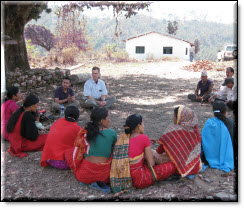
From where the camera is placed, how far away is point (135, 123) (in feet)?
8.94

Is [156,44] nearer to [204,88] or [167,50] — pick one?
[167,50]

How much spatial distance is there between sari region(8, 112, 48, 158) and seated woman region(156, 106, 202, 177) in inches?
75.6

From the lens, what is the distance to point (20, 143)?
354 centimetres

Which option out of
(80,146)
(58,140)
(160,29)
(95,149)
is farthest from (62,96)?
(160,29)

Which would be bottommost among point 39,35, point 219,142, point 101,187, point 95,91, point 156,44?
point 101,187

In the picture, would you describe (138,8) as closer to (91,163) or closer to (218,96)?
(218,96)

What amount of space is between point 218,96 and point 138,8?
3522 mm

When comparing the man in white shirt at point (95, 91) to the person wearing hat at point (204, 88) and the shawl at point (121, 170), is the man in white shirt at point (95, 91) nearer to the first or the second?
the person wearing hat at point (204, 88)

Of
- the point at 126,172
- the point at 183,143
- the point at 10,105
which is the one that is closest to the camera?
the point at 126,172

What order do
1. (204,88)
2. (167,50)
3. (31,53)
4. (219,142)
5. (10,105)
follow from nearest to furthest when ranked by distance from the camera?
1. (219,142)
2. (10,105)
3. (204,88)
4. (31,53)
5. (167,50)

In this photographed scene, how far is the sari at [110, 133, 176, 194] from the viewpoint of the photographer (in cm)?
271

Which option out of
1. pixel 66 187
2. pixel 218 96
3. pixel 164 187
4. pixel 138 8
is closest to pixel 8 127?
pixel 66 187

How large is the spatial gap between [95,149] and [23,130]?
1.35m

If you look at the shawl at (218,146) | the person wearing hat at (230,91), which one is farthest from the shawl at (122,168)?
the person wearing hat at (230,91)
